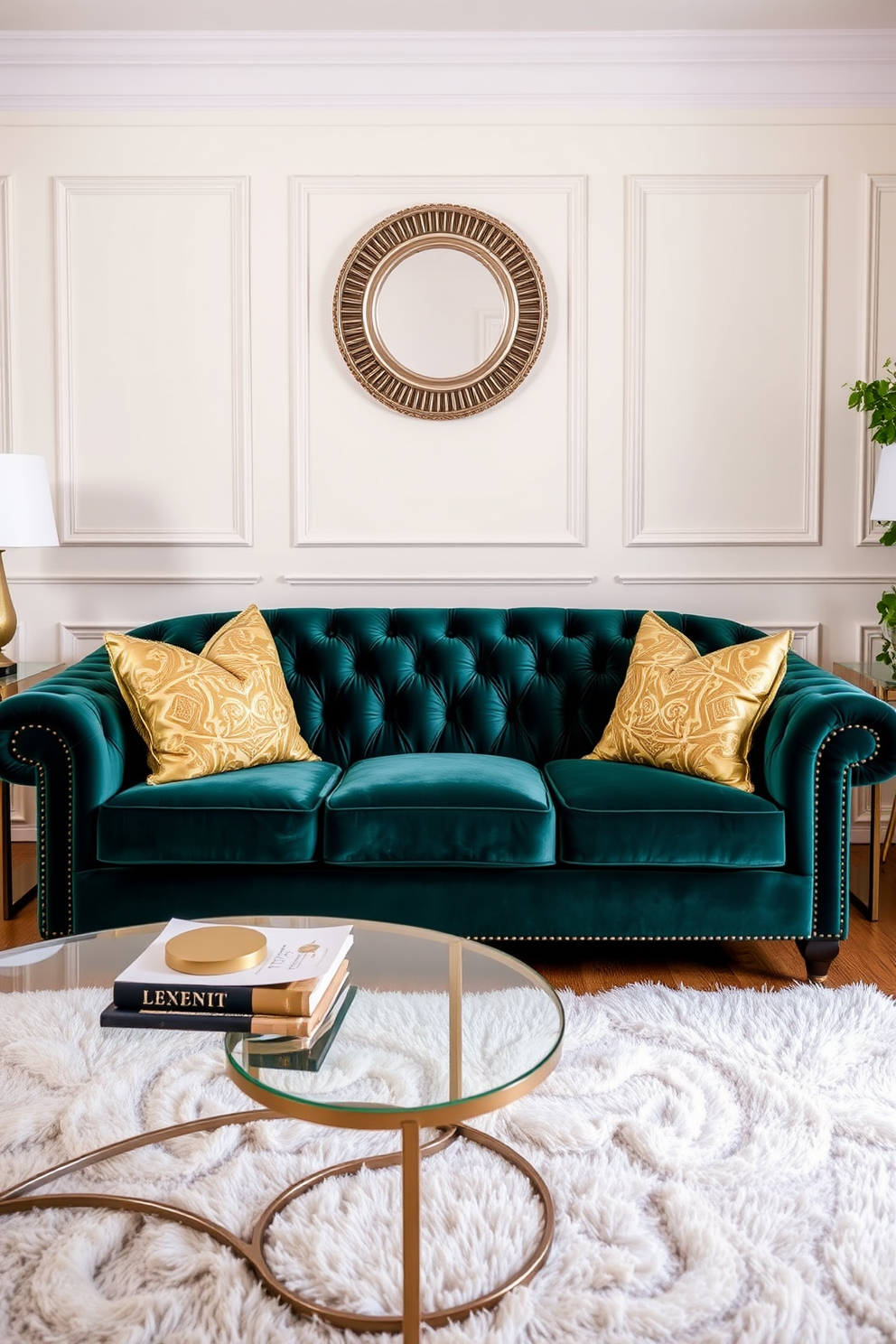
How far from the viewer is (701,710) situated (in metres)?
2.52

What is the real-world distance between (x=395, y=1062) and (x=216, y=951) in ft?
0.94

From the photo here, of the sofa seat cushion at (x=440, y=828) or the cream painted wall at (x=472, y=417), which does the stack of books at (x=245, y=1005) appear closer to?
the sofa seat cushion at (x=440, y=828)

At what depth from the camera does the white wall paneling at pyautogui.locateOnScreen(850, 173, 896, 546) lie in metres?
3.21

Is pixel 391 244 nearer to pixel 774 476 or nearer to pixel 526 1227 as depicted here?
pixel 774 476

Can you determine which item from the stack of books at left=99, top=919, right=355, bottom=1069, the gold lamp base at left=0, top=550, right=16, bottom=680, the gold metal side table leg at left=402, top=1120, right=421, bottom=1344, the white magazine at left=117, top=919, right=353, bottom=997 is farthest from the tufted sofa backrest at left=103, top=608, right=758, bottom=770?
the gold metal side table leg at left=402, top=1120, right=421, bottom=1344

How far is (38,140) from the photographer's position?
3201mm

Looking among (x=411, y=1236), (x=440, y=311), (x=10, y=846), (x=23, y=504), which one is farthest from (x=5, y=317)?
(x=411, y=1236)

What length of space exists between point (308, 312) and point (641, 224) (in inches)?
43.3

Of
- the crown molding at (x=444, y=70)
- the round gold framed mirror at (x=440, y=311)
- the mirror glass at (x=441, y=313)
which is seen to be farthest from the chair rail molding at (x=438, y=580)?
the crown molding at (x=444, y=70)

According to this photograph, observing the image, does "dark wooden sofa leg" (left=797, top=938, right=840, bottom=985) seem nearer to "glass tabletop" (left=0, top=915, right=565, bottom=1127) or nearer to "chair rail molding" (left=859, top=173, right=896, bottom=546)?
"glass tabletop" (left=0, top=915, right=565, bottom=1127)

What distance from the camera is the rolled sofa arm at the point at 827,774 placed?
2.28 m

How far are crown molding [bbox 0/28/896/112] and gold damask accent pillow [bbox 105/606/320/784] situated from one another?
1.85 m

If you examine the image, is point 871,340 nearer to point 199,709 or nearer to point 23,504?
point 199,709

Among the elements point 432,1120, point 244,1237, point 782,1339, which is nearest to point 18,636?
point 244,1237
